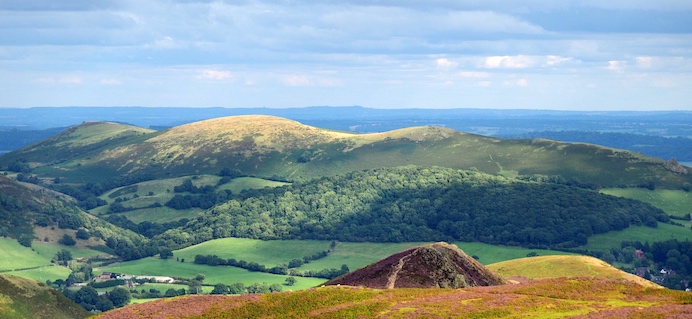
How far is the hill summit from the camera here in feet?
326

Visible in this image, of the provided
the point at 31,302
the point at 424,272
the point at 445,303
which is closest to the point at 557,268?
the point at 424,272

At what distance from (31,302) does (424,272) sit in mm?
92217

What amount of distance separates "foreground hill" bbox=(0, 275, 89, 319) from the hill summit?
7774 centimetres

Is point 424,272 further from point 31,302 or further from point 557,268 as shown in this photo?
point 31,302

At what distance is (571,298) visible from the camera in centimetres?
8181

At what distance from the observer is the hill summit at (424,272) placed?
326 ft

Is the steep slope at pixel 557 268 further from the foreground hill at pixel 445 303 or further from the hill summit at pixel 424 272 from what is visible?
the foreground hill at pixel 445 303

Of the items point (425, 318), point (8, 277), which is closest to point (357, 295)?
point (425, 318)

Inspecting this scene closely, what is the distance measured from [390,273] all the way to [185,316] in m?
27.3

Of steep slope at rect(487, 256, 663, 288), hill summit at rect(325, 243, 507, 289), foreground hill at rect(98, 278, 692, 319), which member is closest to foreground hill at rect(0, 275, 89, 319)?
hill summit at rect(325, 243, 507, 289)

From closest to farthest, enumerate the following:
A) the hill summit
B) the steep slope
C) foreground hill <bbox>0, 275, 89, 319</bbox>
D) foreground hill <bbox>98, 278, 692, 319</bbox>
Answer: foreground hill <bbox>98, 278, 692, 319</bbox>, the hill summit, foreground hill <bbox>0, 275, 89, 319</bbox>, the steep slope

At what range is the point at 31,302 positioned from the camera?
534 ft

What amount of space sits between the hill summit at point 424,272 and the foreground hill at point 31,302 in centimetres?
7774

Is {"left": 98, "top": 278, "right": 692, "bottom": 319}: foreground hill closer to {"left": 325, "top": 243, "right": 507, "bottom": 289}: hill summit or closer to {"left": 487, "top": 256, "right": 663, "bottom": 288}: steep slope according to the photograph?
{"left": 325, "top": 243, "right": 507, "bottom": 289}: hill summit
